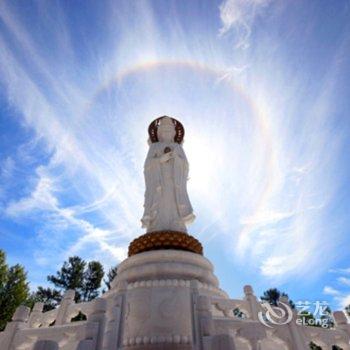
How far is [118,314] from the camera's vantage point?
5172 millimetres

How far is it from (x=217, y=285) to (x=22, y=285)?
16.3 meters

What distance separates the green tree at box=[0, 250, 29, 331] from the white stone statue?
1399 centimetres

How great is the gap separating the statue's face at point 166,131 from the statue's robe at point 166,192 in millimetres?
481

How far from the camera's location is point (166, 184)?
31.9ft

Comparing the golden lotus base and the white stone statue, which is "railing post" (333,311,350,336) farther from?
the white stone statue

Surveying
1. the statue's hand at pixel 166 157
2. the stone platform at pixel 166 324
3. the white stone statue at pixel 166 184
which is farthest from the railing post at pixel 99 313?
the statue's hand at pixel 166 157

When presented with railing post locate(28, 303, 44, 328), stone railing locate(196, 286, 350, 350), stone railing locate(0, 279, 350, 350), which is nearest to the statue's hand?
stone railing locate(0, 279, 350, 350)

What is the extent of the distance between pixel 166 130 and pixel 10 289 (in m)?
15.3

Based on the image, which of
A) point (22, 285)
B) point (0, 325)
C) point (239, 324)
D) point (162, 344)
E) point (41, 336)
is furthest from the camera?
point (22, 285)

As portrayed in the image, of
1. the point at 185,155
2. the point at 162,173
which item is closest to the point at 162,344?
the point at 162,173

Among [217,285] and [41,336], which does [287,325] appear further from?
[41,336]

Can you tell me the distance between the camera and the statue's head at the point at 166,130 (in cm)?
1130

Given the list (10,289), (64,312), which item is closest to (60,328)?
(64,312)

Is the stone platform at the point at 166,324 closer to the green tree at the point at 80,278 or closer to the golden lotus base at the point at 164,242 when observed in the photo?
the golden lotus base at the point at 164,242
